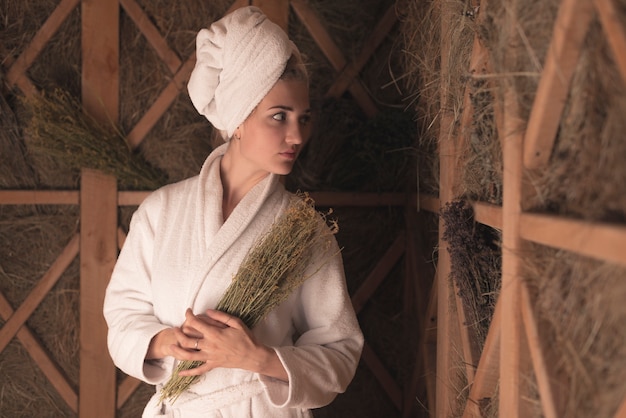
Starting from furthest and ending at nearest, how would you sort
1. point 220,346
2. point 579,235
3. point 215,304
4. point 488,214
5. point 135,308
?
point 135,308 < point 215,304 < point 220,346 < point 488,214 < point 579,235

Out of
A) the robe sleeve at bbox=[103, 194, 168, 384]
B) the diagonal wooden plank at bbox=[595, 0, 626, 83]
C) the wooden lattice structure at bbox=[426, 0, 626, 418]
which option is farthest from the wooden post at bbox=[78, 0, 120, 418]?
the diagonal wooden plank at bbox=[595, 0, 626, 83]

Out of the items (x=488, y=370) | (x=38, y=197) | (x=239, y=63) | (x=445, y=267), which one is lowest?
(x=488, y=370)

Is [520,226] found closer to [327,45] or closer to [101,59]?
[327,45]

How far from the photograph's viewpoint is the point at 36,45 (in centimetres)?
261

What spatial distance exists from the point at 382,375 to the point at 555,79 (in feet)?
6.24

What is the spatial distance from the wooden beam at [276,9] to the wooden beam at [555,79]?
1.56 metres

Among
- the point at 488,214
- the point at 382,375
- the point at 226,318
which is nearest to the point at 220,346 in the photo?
the point at 226,318

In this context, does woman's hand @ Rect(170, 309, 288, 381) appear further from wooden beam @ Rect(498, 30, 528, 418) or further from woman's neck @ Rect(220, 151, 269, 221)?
wooden beam @ Rect(498, 30, 528, 418)

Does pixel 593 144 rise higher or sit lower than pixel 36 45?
lower

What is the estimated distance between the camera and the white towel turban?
1.79m

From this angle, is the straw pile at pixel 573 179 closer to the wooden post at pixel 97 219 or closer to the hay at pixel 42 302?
the wooden post at pixel 97 219

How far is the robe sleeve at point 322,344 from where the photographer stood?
1808 millimetres

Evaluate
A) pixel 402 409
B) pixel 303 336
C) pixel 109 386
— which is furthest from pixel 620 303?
pixel 109 386

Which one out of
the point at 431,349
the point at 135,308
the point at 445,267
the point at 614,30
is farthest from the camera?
the point at 431,349
